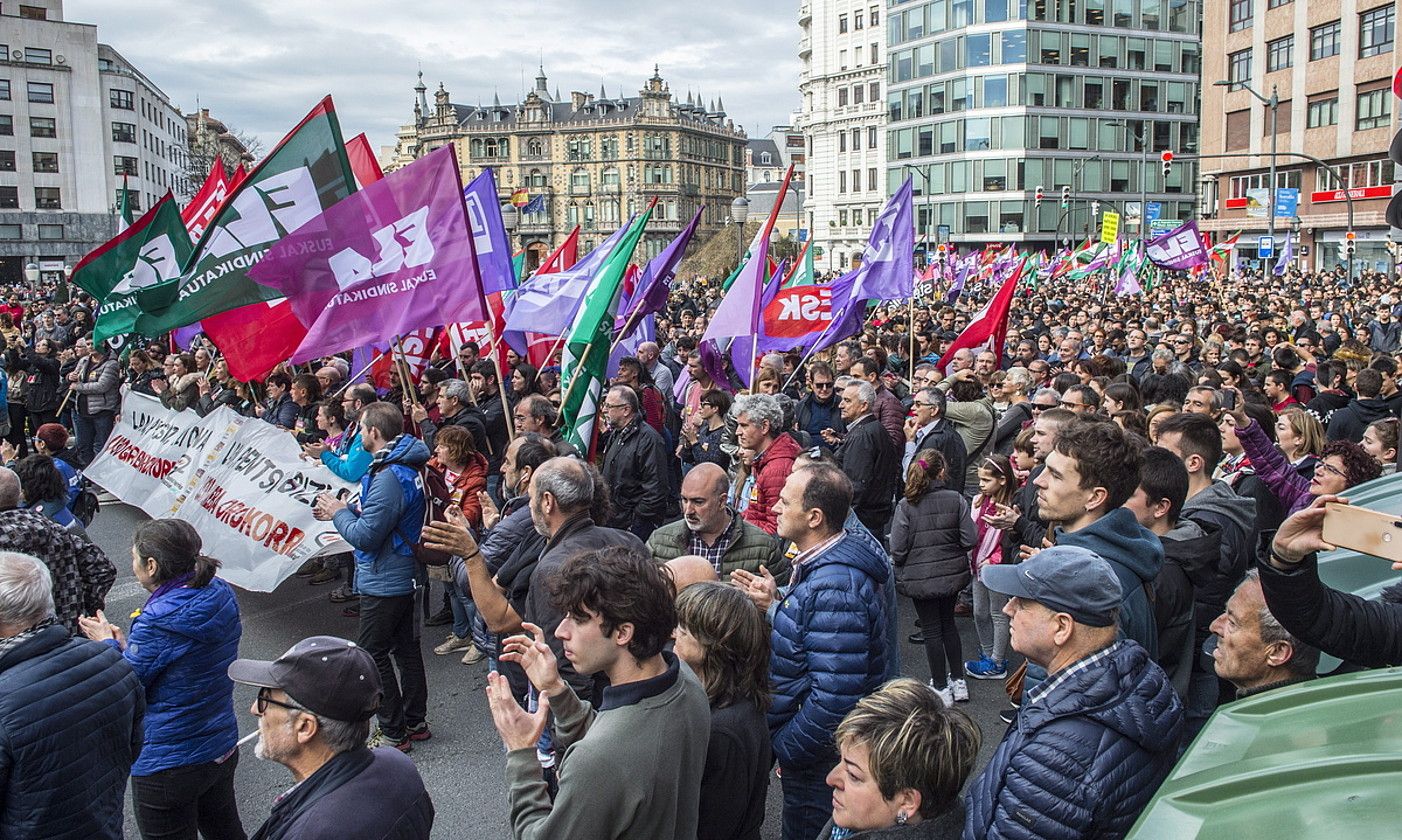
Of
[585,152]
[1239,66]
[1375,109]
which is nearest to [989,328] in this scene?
[1375,109]

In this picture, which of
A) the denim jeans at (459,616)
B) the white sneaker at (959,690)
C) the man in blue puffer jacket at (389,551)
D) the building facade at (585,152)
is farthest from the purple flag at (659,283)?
the building facade at (585,152)

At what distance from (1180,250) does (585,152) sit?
111029 millimetres

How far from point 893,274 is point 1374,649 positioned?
31.7 feet

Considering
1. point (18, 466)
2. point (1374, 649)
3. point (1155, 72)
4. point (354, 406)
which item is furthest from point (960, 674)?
point (1155, 72)

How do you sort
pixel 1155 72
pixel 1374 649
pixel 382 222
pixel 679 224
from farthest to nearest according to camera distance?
pixel 679 224, pixel 1155 72, pixel 382 222, pixel 1374 649

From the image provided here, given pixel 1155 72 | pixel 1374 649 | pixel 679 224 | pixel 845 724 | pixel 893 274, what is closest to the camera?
pixel 845 724

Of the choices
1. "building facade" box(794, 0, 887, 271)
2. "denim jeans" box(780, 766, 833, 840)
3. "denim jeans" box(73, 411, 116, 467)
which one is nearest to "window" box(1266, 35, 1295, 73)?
Result: "building facade" box(794, 0, 887, 271)

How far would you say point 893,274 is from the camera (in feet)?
41.5

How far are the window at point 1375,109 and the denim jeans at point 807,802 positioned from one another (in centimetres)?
4718

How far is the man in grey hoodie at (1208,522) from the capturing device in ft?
14.5

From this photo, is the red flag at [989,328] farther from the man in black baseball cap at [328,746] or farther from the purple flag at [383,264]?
the man in black baseball cap at [328,746]

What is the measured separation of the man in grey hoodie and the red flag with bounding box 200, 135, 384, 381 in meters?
6.17

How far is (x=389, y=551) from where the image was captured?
5.85 metres

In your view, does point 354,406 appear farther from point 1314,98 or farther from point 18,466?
point 1314,98
